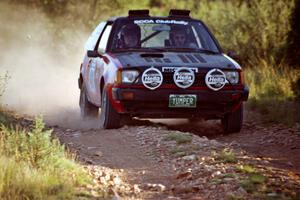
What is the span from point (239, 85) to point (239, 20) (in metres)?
12.4

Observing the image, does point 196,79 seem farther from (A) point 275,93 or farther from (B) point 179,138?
(A) point 275,93

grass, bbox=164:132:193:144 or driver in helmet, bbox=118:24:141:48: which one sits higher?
driver in helmet, bbox=118:24:141:48

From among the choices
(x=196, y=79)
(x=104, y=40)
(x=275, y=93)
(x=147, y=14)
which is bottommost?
(x=275, y=93)

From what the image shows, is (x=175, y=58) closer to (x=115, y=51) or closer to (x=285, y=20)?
(x=115, y=51)

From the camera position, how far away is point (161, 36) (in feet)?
40.7

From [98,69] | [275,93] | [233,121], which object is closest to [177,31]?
[98,69]

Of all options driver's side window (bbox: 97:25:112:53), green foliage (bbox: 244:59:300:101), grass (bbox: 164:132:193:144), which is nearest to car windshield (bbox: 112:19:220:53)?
driver's side window (bbox: 97:25:112:53)

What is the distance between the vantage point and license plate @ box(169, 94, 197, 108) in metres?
11.0

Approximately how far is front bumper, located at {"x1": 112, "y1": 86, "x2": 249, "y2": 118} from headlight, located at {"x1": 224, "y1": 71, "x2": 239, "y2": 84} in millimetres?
122

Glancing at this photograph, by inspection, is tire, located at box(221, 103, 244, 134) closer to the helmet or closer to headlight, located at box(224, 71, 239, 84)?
headlight, located at box(224, 71, 239, 84)

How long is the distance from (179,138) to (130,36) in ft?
9.10

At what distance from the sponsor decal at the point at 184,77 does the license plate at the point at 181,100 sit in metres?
0.14

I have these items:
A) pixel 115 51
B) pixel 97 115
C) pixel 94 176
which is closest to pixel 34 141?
pixel 94 176

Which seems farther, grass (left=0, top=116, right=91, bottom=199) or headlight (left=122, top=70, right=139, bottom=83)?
headlight (left=122, top=70, right=139, bottom=83)
